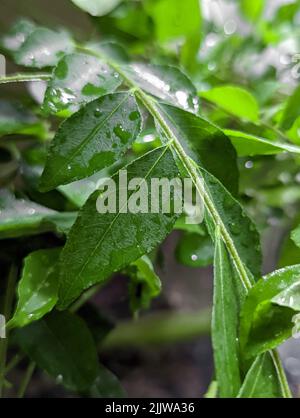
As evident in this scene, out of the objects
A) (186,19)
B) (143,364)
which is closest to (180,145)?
(186,19)

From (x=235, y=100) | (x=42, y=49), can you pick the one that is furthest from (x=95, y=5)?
(x=235, y=100)

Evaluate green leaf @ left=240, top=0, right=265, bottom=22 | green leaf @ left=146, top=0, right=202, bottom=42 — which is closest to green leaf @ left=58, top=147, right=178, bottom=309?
green leaf @ left=146, top=0, right=202, bottom=42

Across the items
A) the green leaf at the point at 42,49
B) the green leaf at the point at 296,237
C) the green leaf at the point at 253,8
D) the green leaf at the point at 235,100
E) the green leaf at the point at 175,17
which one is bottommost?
the green leaf at the point at 296,237

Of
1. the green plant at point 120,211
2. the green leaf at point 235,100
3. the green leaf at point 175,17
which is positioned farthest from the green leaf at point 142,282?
the green leaf at point 175,17

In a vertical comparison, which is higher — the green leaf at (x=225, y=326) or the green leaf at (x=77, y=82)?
the green leaf at (x=77, y=82)

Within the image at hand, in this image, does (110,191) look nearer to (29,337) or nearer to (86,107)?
(86,107)

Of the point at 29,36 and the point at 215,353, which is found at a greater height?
the point at 29,36

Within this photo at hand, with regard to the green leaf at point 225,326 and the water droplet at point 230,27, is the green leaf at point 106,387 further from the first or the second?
the water droplet at point 230,27
